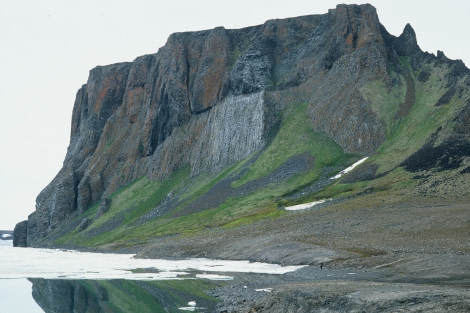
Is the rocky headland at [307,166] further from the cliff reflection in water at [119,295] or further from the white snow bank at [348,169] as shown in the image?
the cliff reflection in water at [119,295]

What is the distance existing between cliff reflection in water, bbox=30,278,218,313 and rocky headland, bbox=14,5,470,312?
357 centimetres

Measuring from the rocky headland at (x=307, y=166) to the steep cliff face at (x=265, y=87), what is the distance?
44 centimetres

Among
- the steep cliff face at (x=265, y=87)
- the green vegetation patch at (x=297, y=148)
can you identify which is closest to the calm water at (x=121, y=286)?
the green vegetation patch at (x=297, y=148)

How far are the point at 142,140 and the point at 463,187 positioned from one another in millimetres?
128575

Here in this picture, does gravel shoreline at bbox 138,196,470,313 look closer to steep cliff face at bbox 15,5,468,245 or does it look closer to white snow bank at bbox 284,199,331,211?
white snow bank at bbox 284,199,331,211

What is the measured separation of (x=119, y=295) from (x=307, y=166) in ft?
296

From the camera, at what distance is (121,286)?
5781cm

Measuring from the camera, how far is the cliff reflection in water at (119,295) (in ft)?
151

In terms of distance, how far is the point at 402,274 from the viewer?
48469mm

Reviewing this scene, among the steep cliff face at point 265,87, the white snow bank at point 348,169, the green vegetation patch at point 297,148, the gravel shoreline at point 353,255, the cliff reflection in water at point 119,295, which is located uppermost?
the steep cliff face at point 265,87

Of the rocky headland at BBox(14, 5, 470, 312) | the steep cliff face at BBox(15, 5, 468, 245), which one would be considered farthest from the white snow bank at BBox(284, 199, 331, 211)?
the steep cliff face at BBox(15, 5, 468, 245)

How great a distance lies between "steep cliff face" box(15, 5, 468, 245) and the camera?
146 m

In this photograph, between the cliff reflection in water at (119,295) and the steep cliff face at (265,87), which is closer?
the cliff reflection in water at (119,295)

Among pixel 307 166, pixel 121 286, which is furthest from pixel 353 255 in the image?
pixel 307 166
